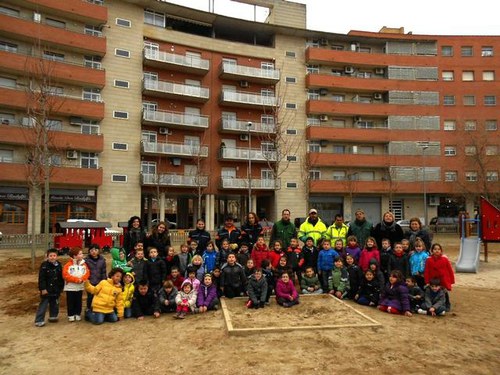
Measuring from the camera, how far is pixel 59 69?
3338 cm

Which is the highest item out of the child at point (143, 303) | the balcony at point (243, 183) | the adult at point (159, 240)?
the balcony at point (243, 183)

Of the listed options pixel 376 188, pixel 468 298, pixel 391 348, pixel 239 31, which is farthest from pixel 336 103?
pixel 391 348

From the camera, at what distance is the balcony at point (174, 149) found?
124ft

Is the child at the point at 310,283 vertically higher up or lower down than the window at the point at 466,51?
lower down

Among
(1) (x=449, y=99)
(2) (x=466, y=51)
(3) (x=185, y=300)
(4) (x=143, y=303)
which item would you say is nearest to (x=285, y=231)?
(3) (x=185, y=300)

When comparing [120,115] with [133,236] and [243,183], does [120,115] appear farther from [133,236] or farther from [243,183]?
[133,236]

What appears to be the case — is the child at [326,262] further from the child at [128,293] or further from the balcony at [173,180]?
the balcony at [173,180]

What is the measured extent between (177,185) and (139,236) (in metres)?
28.6

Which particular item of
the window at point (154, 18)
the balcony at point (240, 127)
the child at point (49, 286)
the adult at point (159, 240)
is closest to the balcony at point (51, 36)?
the window at point (154, 18)

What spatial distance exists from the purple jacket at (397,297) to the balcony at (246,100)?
109 ft

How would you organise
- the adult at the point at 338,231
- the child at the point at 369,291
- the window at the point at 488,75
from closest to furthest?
the child at the point at 369,291 → the adult at the point at 338,231 → the window at the point at 488,75

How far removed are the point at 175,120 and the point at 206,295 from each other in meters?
31.6

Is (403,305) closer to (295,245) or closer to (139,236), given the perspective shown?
(295,245)

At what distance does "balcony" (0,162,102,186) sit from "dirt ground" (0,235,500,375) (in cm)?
2530
